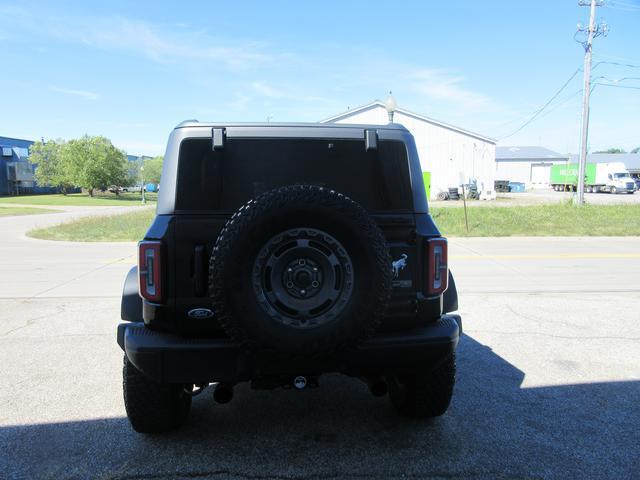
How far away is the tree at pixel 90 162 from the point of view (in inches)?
2672

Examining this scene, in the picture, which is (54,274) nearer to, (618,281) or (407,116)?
(618,281)

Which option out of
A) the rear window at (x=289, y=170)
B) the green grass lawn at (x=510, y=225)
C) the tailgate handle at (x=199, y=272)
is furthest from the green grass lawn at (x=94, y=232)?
the tailgate handle at (x=199, y=272)

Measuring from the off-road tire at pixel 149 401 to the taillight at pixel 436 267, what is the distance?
5.57 feet

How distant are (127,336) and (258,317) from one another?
33.8 inches

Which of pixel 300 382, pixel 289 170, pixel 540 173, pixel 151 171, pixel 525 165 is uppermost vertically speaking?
pixel 525 165

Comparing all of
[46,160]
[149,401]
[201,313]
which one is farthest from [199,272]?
[46,160]

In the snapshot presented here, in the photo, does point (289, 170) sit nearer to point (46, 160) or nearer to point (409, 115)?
point (409, 115)

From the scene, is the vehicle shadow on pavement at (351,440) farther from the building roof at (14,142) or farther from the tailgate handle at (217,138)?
the building roof at (14,142)

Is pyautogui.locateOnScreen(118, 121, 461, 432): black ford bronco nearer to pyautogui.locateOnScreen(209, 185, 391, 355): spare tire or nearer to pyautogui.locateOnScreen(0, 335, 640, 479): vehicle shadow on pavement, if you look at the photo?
pyautogui.locateOnScreen(209, 185, 391, 355): spare tire

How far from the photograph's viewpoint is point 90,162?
67.6 metres

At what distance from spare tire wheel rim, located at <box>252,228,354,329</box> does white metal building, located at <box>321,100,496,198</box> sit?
1661 inches

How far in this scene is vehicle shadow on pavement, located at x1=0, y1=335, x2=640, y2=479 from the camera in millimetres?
2947

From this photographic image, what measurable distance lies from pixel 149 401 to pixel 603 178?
66661 millimetres

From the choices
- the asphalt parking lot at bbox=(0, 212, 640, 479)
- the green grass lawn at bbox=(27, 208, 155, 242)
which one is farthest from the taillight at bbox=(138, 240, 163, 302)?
the green grass lawn at bbox=(27, 208, 155, 242)
